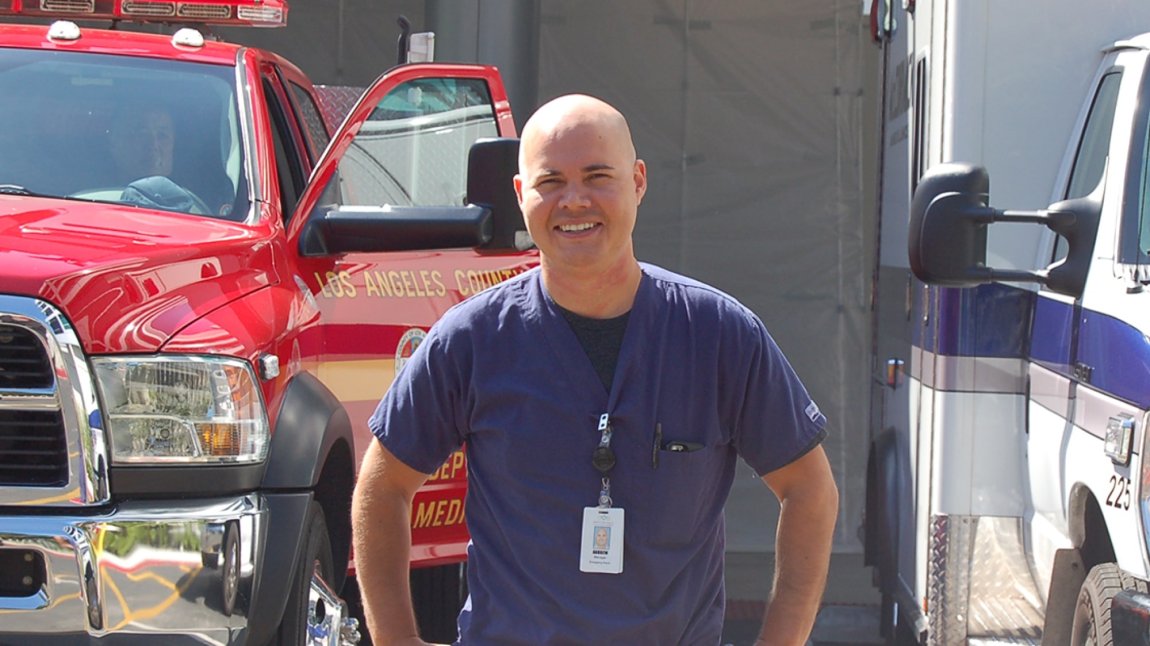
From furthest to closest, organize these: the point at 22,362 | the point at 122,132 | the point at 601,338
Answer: the point at 122,132
the point at 22,362
the point at 601,338

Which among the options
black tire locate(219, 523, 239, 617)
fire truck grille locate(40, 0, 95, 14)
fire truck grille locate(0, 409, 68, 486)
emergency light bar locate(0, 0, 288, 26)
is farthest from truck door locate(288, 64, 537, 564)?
fire truck grille locate(40, 0, 95, 14)

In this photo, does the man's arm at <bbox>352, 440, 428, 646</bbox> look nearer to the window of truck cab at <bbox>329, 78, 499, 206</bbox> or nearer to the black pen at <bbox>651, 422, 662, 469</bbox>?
the black pen at <bbox>651, 422, 662, 469</bbox>

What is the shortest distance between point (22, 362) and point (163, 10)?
2.44m

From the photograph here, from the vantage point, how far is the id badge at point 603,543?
7.69 feet

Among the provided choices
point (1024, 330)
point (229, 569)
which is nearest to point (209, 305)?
point (229, 569)

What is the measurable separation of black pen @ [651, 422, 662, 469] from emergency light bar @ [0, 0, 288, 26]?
334 centimetres

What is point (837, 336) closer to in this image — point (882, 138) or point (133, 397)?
point (882, 138)

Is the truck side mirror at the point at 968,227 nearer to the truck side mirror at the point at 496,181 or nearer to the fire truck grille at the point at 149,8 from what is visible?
the truck side mirror at the point at 496,181

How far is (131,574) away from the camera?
335 centimetres

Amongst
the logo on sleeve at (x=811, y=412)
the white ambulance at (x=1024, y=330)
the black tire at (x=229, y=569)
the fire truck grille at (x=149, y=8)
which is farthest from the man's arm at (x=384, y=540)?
the fire truck grille at (x=149, y=8)

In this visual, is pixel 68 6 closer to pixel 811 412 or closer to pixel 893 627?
pixel 811 412

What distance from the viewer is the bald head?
242cm

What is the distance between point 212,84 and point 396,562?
2570 millimetres

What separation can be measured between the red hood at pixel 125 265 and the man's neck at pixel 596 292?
1.32 metres
